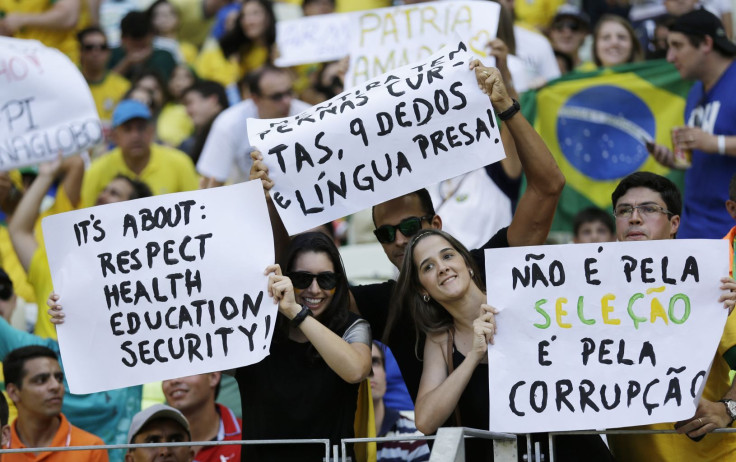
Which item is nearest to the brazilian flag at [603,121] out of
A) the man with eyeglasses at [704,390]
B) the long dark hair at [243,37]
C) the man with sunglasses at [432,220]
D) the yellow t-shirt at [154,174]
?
the yellow t-shirt at [154,174]

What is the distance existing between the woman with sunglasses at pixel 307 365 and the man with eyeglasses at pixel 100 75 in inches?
→ 301

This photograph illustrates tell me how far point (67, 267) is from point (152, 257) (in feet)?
1.23

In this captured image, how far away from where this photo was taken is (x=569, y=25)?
455 inches

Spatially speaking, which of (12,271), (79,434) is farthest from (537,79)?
(79,434)

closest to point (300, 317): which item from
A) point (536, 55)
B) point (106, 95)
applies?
point (536, 55)

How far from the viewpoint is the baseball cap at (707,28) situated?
833cm

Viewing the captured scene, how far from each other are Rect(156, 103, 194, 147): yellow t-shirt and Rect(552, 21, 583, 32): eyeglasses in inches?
131

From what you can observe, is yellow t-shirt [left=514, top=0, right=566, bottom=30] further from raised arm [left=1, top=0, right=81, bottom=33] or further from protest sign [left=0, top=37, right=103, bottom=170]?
protest sign [left=0, top=37, right=103, bottom=170]

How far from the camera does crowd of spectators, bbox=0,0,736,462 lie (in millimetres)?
5543

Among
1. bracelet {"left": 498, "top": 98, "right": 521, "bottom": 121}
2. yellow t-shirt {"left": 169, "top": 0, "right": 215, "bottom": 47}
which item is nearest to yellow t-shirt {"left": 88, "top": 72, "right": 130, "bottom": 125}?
yellow t-shirt {"left": 169, "top": 0, "right": 215, "bottom": 47}

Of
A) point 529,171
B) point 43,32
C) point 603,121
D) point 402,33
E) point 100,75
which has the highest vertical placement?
point 43,32

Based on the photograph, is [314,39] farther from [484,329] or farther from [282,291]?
[484,329]

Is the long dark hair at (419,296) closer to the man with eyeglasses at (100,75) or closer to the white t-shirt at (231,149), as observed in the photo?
the white t-shirt at (231,149)

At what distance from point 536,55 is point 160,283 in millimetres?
5504
